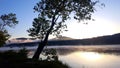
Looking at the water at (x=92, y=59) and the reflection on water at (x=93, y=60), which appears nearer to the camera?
the reflection on water at (x=93, y=60)

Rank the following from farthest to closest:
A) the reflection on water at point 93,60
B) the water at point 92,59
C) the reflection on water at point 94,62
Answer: the water at point 92,59, the reflection on water at point 93,60, the reflection on water at point 94,62

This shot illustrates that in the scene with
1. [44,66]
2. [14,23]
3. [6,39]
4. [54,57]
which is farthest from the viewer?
[14,23]

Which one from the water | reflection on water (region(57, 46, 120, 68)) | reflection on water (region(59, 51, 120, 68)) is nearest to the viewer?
reflection on water (region(59, 51, 120, 68))

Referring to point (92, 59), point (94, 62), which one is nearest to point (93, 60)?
point (92, 59)

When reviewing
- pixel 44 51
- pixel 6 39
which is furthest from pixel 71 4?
pixel 6 39

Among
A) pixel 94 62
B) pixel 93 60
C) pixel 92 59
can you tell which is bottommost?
pixel 92 59

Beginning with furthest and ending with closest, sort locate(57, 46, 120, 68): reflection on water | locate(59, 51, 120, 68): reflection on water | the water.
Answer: the water → locate(57, 46, 120, 68): reflection on water → locate(59, 51, 120, 68): reflection on water

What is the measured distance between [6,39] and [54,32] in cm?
2149

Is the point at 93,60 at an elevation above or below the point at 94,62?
below

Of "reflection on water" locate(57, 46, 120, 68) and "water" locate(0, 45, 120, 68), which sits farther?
"water" locate(0, 45, 120, 68)

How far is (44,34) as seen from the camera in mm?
37250

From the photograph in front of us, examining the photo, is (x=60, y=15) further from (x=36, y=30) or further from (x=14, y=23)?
(x=14, y=23)

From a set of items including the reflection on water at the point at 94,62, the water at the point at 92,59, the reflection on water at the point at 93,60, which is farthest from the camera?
the water at the point at 92,59

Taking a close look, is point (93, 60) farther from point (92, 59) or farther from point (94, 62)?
point (94, 62)
